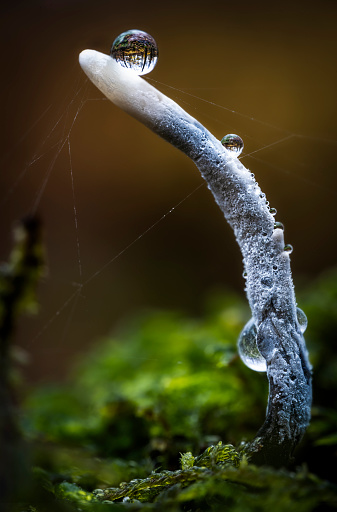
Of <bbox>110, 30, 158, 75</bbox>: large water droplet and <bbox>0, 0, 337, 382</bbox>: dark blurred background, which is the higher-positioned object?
<bbox>0, 0, 337, 382</bbox>: dark blurred background

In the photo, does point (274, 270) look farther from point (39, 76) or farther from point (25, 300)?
point (39, 76)

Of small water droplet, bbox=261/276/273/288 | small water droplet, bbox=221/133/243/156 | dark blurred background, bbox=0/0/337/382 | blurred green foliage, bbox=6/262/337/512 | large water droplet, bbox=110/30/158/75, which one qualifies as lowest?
blurred green foliage, bbox=6/262/337/512

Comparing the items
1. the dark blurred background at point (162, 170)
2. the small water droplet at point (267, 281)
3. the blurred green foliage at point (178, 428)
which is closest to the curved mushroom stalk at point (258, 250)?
the small water droplet at point (267, 281)

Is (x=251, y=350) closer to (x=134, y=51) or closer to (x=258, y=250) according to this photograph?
(x=258, y=250)

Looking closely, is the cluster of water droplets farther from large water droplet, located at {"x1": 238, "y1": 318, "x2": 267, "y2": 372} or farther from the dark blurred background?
the dark blurred background

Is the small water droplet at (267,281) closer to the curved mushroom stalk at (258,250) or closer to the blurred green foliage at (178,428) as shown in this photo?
the curved mushroom stalk at (258,250)

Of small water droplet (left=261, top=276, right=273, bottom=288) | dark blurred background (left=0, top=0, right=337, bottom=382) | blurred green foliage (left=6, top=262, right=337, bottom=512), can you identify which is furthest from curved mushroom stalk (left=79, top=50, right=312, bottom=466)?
dark blurred background (left=0, top=0, right=337, bottom=382)
